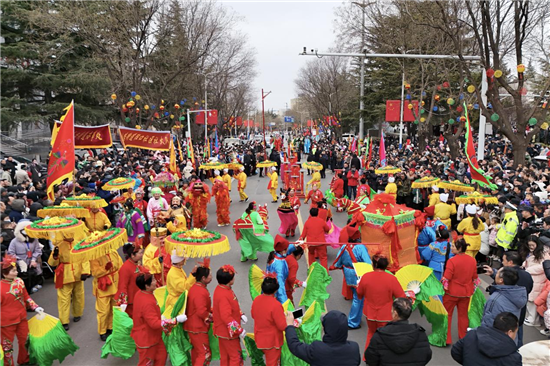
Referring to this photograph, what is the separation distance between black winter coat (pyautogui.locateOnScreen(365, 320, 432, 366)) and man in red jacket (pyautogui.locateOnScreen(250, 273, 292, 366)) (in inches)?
46.0

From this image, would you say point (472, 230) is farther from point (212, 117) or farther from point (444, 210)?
point (212, 117)

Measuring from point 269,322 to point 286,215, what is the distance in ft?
24.4

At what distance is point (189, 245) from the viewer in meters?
5.79

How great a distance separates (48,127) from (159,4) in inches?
661

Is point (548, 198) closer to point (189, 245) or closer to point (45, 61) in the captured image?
point (189, 245)

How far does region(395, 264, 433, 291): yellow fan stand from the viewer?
20.6ft

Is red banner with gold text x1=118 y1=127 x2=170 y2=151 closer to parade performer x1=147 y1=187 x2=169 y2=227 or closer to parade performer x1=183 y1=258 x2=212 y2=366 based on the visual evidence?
parade performer x1=147 y1=187 x2=169 y2=227

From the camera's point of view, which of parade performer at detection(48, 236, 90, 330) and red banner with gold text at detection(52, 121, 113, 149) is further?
red banner with gold text at detection(52, 121, 113, 149)

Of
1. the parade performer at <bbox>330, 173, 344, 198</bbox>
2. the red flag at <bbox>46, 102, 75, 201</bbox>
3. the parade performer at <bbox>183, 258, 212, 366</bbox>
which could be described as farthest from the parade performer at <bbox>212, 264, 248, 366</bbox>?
the parade performer at <bbox>330, 173, 344, 198</bbox>

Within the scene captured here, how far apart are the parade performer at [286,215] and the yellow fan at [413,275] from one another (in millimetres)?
5996

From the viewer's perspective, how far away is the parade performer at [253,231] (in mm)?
10391

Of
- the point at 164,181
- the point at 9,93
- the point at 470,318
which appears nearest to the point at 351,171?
the point at 164,181

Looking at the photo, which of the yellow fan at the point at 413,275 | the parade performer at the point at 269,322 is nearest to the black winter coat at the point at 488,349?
the parade performer at the point at 269,322

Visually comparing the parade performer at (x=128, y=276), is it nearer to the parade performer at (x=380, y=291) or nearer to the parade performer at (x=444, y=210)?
the parade performer at (x=380, y=291)
